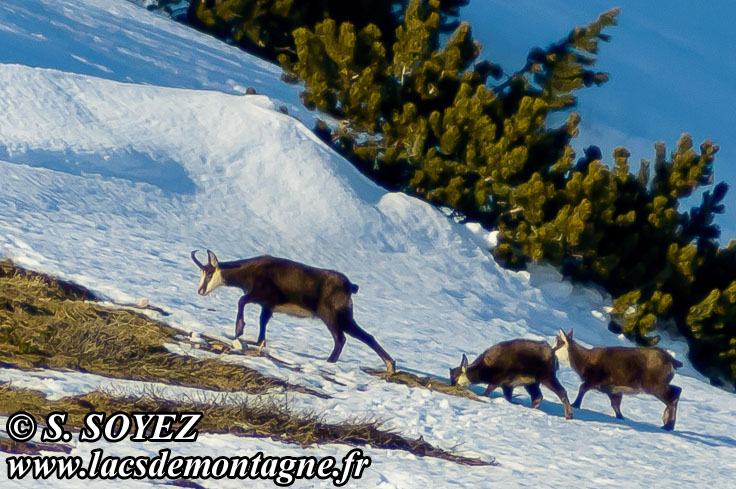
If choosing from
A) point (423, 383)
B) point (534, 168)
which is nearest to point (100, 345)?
point (423, 383)

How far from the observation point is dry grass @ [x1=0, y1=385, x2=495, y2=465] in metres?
7.17

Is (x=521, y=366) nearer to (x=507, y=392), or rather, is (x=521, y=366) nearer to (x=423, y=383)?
(x=507, y=392)

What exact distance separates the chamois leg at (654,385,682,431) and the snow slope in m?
0.25

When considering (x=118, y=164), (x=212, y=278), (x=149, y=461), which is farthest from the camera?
(x=118, y=164)

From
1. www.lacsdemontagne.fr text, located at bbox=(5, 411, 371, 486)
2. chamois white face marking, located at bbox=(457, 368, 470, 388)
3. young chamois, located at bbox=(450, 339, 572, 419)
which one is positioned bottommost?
www.lacsdemontagne.fr text, located at bbox=(5, 411, 371, 486)

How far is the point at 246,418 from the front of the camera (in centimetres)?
→ 775

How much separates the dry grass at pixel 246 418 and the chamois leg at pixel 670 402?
136 inches

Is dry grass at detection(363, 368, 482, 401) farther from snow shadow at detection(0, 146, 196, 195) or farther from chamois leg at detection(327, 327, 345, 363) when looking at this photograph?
snow shadow at detection(0, 146, 196, 195)

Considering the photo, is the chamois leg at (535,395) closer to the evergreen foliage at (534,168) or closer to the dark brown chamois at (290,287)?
the dark brown chamois at (290,287)

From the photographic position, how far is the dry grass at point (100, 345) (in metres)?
8.61

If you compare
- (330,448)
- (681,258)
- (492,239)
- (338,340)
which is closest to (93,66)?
(492,239)

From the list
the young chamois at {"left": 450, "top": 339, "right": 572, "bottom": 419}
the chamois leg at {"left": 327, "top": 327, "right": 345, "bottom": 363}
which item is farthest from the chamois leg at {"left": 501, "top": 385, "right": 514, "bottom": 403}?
the chamois leg at {"left": 327, "top": 327, "right": 345, "bottom": 363}

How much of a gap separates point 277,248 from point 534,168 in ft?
22.8

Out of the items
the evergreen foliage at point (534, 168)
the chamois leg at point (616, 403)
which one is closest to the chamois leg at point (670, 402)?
the chamois leg at point (616, 403)
